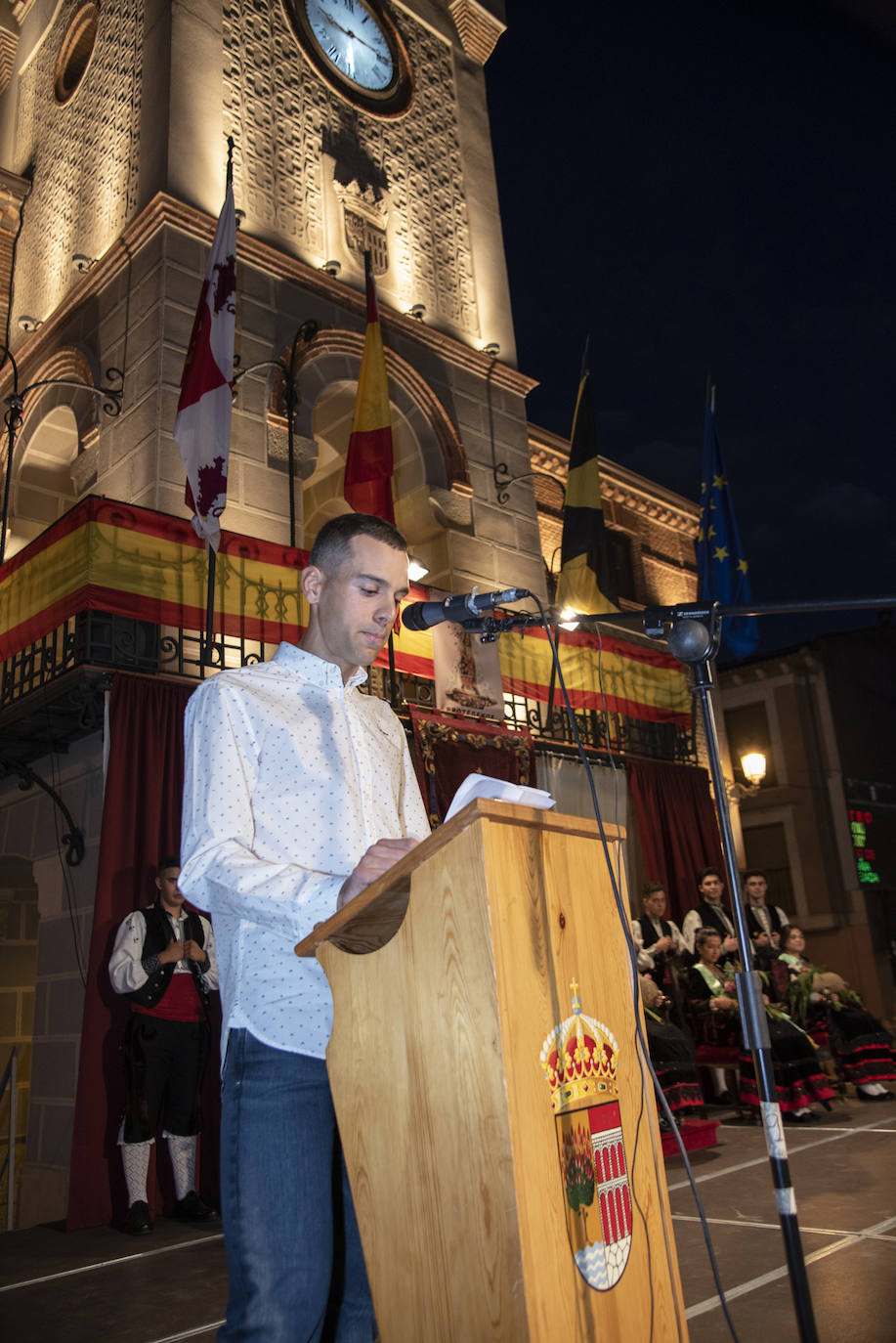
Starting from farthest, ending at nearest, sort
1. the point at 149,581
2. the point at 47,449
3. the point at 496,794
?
1. the point at 47,449
2. the point at 149,581
3. the point at 496,794

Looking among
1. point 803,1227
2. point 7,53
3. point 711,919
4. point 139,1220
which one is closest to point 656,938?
point 711,919

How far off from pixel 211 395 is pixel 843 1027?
7033 millimetres

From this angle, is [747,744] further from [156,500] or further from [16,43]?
[16,43]

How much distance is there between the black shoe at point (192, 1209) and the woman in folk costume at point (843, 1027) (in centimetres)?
476

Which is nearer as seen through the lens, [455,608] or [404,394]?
[455,608]

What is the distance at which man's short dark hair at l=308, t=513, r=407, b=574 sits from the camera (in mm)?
2128

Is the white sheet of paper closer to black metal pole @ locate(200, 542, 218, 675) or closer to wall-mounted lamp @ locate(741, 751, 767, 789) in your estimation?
black metal pole @ locate(200, 542, 218, 675)

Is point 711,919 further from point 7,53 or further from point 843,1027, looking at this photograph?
point 7,53

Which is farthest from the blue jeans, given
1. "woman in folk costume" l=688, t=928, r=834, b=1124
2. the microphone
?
"woman in folk costume" l=688, t=928, r=834, b=1124

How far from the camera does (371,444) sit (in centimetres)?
839

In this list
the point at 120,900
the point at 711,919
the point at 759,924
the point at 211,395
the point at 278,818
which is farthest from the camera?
the point at 759,924

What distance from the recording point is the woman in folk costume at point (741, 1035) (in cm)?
680

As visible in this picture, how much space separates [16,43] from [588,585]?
10277 millimetres

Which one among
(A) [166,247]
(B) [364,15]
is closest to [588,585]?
(A) [166,247]
